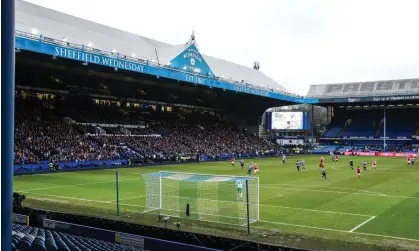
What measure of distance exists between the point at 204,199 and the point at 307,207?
562 cm

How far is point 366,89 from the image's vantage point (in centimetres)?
8969

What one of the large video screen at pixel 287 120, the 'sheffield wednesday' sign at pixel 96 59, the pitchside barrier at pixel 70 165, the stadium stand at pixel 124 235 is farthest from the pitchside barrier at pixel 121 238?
the large video screen at pixel 287 120

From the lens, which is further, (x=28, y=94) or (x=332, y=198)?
(x=28, y=94)

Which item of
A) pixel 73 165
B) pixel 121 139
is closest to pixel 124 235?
pixel 73 165

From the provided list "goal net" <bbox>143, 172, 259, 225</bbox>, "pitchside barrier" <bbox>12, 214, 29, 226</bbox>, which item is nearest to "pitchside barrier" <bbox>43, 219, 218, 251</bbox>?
"pitchside barrier" <bbox>12, 214, 29, 226</bbox>

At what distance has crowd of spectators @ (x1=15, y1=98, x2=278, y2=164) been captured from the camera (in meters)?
44.2

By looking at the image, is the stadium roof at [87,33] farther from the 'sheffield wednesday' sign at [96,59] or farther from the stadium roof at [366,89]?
the stadium roof at [366,89]

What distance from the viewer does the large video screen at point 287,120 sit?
8969cm

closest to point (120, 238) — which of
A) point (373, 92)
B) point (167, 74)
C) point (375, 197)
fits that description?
point (375, 197)

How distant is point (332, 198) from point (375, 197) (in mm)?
2531

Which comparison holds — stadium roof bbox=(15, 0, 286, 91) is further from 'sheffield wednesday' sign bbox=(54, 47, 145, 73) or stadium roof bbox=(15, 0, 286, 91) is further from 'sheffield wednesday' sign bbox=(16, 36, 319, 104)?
'sheffield wednesday' sign bbox=(54, 47, 145, 73)

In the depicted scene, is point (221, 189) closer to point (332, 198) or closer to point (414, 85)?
point (332, 198)

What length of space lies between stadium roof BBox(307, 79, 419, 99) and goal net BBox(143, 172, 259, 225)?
64.9 m

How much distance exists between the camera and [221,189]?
85.3 feet
